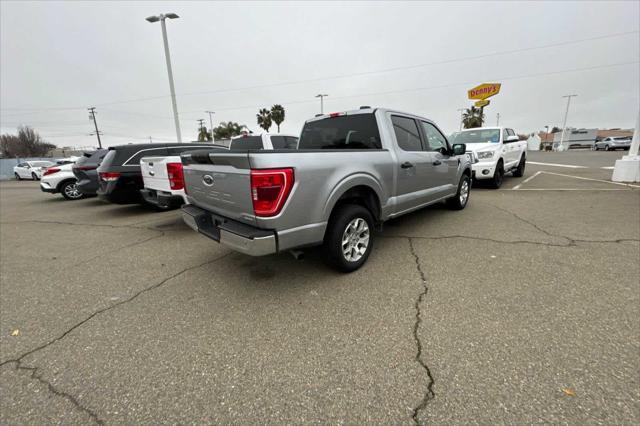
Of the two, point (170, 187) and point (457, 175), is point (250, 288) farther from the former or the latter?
point (457, 175)

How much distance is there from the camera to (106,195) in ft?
20.5

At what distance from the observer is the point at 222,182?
2750mm

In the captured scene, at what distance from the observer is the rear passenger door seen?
389 cm

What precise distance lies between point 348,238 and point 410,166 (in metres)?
1.55

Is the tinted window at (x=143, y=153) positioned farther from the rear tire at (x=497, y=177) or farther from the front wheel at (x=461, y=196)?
the rear tire at (x=497, y=177)

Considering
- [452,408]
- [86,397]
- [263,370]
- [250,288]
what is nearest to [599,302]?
[452,408]

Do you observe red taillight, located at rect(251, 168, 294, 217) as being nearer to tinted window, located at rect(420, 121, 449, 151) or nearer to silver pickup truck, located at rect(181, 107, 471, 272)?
silver pickup truck, located at rect(181, 107, 471, 272)

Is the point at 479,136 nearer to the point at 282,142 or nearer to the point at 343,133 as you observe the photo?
the point at 282,142

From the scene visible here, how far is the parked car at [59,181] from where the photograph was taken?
9.79 metres

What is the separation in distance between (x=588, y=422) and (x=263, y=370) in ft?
6.17

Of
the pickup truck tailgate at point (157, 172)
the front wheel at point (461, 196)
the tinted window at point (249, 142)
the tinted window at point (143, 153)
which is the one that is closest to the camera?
the pickup truck tailgate at point (157, 172)

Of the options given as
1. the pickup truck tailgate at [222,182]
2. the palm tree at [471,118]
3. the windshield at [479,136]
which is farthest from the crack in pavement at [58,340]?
the palm tree at [471,118]

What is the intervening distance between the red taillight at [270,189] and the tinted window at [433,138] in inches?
120

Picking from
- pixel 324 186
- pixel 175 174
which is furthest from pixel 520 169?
pixel 175 174
